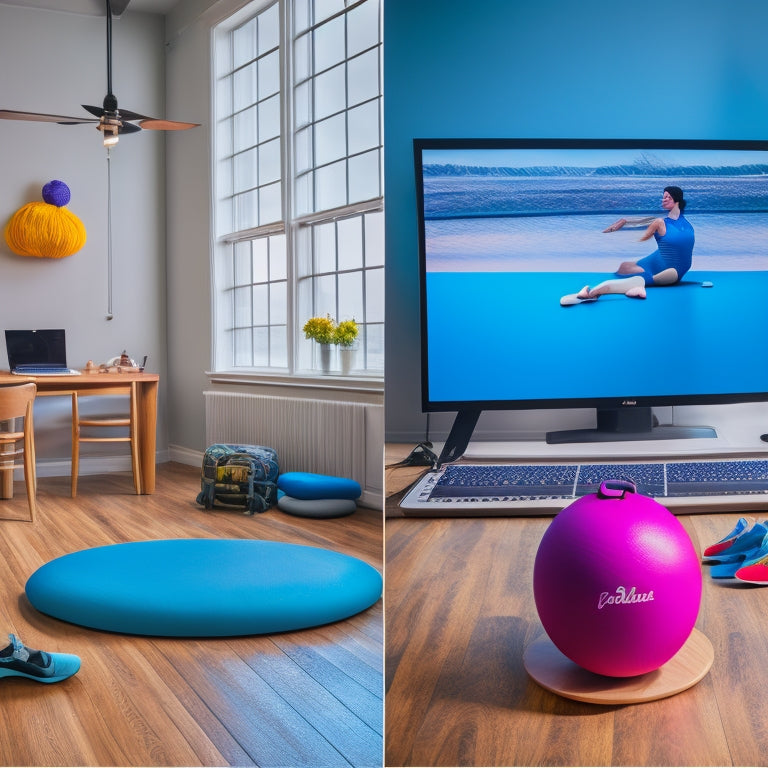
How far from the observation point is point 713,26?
1.44m

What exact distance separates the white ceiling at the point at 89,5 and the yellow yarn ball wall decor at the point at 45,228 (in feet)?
2.86

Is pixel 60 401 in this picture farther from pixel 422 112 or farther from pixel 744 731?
pixel 744 731

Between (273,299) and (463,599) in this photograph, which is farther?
(273,299)

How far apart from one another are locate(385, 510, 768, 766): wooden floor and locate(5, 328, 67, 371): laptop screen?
3302 mm

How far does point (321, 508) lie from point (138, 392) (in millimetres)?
1379

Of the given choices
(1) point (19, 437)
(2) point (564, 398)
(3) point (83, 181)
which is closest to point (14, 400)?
(1) point (19, 437)

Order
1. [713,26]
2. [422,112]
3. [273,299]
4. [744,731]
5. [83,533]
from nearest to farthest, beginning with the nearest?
[744,731], [422,112], [713,26], [83,533], [273,299]

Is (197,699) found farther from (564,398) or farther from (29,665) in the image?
(564,398)

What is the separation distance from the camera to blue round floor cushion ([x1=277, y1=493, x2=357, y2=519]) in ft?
11.8

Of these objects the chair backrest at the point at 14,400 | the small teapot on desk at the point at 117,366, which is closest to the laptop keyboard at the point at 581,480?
the chair backrest at the point at 14,400

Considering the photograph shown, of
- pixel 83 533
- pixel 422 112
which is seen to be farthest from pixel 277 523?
pixel 422 112

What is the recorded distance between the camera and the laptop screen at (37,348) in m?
4.16

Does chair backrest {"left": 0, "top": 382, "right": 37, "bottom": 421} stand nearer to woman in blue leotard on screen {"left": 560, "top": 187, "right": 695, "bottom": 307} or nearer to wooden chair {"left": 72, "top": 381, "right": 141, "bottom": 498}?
wooden chair {"left": 72, "top": 381, "right": 141, "bottom": 498}

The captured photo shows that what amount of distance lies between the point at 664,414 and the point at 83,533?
2.68 metres
